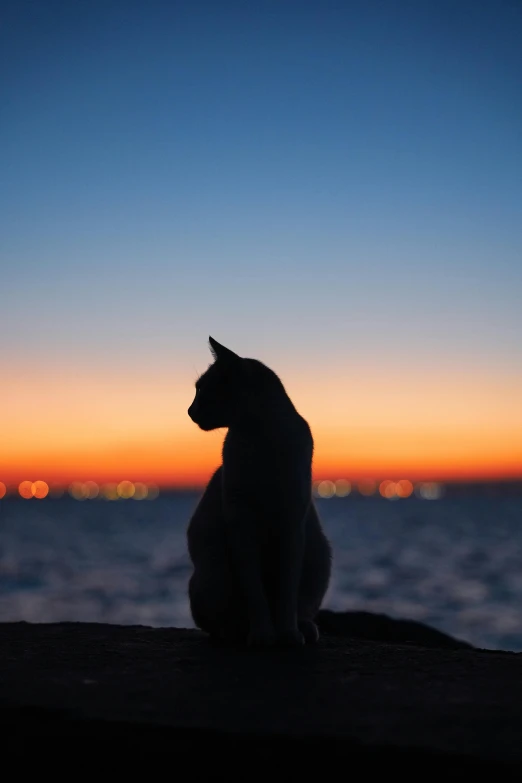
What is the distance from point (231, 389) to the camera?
4.05 m

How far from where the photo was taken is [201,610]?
13.2 feet

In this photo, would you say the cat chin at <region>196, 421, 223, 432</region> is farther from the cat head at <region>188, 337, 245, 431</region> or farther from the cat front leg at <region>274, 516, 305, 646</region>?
the cat front leg at <region>274, 516, 305, 646</region>

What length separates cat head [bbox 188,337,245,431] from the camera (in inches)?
159

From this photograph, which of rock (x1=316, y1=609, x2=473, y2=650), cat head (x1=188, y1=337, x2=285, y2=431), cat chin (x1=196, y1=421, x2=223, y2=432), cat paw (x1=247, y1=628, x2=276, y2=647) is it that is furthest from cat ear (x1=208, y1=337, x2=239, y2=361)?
rock (x1=316, y1=609, x2=473, y2=650)

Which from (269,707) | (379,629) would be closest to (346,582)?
(379,629)

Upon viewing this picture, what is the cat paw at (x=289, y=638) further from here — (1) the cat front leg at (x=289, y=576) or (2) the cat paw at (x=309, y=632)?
(2) the cat paw at (x=309, y=632)

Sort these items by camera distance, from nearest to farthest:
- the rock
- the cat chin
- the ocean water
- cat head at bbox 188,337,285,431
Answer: cat head at bbox 188,337,285,431, the cat chin, the rock, the ocean water

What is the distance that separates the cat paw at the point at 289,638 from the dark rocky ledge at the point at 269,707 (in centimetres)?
12

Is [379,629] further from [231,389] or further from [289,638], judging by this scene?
[231,389]

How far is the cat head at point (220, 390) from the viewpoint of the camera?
4035mm

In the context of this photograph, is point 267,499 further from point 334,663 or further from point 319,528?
point 334,663

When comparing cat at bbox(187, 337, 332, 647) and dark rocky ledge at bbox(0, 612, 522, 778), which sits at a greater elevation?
cat at bbox(187, 337, 332, 647)

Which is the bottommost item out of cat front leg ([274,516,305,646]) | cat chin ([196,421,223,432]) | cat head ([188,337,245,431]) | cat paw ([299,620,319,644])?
cat paw ([299,620,319,644])

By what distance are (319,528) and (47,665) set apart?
166cm
